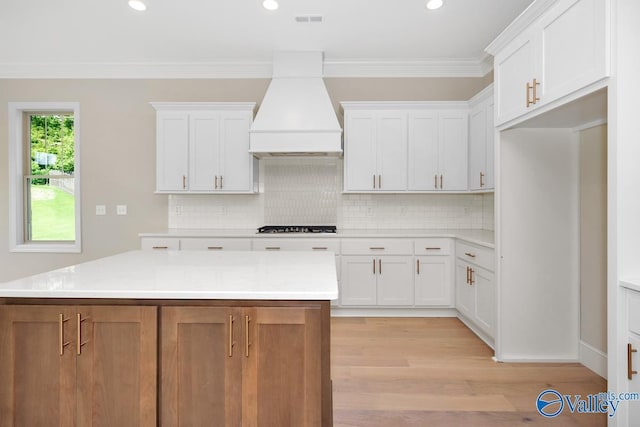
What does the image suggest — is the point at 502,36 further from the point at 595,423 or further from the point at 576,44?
the point at 595,423

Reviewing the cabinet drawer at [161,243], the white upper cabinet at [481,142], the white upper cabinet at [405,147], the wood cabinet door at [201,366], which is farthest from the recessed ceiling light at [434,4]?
the cabinet drawer at [161,243]

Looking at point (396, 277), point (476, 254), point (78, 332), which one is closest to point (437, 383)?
point (476, 254)

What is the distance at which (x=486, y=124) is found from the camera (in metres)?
3.93

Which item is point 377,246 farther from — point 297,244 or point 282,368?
point 282,368

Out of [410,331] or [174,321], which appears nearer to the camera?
[174,321]

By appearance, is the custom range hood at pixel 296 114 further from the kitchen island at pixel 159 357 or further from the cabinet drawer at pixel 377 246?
the kitchen island at pixel 159 357

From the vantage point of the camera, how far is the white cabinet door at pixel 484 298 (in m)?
3.29

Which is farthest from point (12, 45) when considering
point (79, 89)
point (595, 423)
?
point (595, 423)

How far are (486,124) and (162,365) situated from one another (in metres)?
3.62

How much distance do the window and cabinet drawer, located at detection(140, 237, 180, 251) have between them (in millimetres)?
1215

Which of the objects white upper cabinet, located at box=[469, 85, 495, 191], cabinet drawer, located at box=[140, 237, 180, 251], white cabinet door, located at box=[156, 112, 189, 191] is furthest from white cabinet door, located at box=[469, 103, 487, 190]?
cabinet drawer, located at box=[140, 237, 180, 251]

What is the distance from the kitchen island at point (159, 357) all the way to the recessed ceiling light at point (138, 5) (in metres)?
2.77

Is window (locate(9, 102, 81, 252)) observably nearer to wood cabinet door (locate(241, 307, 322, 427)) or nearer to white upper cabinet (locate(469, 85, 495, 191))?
wood cabinet door (locate(241, 307, 322, 427))

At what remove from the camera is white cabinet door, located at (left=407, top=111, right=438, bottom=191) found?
4379 millimetres
